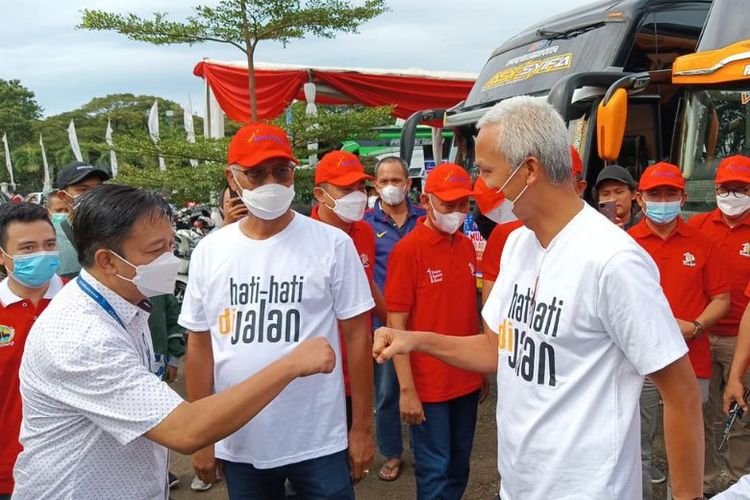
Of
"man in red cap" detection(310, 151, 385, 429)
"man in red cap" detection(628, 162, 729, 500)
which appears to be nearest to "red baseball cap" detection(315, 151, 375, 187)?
"man in red cap" detection(310, 151, 385, 429)

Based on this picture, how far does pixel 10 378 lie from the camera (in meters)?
2.56

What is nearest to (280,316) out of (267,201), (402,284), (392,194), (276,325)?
(276,325)

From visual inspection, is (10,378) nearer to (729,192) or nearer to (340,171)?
(340,171)

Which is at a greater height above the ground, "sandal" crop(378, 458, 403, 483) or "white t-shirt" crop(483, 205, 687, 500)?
"white t-shirt" crop(483, 205, 687, 500)

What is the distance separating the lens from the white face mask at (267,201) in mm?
2389

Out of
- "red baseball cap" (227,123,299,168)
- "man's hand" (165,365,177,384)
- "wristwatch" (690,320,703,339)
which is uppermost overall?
"red baseball cap" (227,123,299,168)

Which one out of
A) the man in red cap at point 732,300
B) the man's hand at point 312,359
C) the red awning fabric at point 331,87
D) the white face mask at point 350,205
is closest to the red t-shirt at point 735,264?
the man in red cap at point 732,300

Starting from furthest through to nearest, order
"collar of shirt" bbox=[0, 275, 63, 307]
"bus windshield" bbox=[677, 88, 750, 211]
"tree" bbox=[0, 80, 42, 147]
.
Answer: "tree" bbox=[0, 80, 42, 147]
"bus windshield" bbox=[677, 88, 750, 211]
"collar of shirt" bbox=[0, 275, 63, 307]

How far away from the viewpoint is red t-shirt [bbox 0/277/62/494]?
251cm

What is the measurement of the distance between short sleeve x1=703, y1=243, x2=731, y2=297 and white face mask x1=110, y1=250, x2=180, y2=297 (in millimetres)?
2736

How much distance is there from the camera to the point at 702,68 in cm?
426

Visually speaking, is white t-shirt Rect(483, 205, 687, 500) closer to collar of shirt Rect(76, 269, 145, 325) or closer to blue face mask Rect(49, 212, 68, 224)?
collar of shirt Rect(76, 269, 145, 325)

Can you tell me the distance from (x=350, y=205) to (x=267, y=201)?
4.65 feet

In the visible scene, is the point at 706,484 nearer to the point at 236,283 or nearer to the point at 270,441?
the point at 270,441
